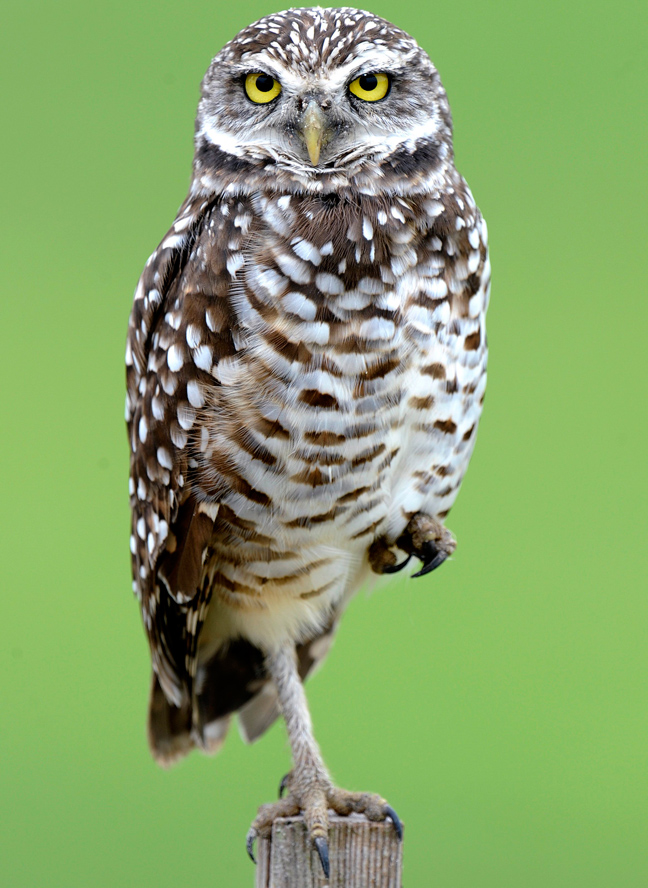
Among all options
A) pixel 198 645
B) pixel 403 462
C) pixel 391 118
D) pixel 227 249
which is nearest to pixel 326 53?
pixel 391 118

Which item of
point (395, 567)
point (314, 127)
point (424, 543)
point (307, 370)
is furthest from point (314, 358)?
point (395, 567)

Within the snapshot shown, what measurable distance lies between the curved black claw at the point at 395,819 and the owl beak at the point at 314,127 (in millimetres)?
1288

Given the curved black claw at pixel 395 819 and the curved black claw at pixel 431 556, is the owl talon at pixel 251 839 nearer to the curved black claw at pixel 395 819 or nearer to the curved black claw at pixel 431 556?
the curved black claw at pixel 395 819

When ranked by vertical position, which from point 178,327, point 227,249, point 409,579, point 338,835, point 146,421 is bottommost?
point 338,835

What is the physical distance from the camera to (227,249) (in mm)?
2066

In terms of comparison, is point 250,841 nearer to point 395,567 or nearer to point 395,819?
point 395,819

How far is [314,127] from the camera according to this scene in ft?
6.49

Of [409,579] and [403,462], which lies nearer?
[403,462]

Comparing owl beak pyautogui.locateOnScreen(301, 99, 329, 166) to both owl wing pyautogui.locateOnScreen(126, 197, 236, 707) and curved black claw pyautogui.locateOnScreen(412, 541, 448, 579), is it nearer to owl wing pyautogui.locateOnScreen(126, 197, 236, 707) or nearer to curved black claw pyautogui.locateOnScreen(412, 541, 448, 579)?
owl wing pyautogui.locateOnScreen(126, 197, 236, 707)

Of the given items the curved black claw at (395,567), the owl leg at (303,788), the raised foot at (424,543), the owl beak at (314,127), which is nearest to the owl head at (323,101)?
the owl beak at (314,127)

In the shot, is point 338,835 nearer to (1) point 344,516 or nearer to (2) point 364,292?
(1) point 344,516

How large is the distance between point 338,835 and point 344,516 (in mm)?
630

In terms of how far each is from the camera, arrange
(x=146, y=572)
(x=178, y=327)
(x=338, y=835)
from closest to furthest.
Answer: (x=338, y=835), (x=178, y=327), (x=146, y=572)

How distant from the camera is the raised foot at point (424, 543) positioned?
2.29 meters
